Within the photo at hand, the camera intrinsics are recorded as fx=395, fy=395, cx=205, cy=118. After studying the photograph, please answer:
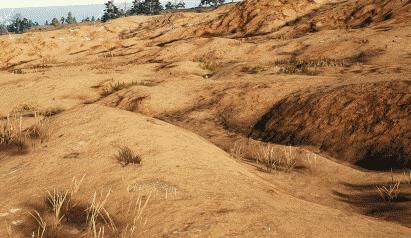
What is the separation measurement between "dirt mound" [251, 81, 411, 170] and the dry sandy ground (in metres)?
0.02

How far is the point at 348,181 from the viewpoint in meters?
4.92

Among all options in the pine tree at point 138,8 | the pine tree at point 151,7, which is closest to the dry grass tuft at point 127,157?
the pine tree at point 151,7

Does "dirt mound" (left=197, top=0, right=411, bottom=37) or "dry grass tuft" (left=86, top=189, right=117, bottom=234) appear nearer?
"dry grass tuft" (left=86, top=189, right=117, bottom=234)

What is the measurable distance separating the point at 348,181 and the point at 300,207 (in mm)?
1874

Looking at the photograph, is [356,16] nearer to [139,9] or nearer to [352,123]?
[352,123]

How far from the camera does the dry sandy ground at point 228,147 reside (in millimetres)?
2951

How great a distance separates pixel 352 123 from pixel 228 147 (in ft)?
7.14

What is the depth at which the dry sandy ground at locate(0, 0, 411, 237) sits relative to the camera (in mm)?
2951

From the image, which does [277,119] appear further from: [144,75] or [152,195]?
[144,75]

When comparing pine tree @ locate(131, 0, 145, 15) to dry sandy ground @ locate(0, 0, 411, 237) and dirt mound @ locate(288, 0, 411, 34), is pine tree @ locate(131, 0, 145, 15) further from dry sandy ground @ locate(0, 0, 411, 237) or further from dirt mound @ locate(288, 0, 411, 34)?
dry sandy ground @ locate(0, 0, 411, 237)

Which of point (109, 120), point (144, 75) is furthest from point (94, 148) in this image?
point (144, 75)

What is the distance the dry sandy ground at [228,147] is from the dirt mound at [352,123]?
0.08ft

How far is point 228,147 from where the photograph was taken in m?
6.89

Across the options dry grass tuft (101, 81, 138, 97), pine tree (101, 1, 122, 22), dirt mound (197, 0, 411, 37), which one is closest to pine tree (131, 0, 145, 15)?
pine tree (101, 1, 122, 22)
